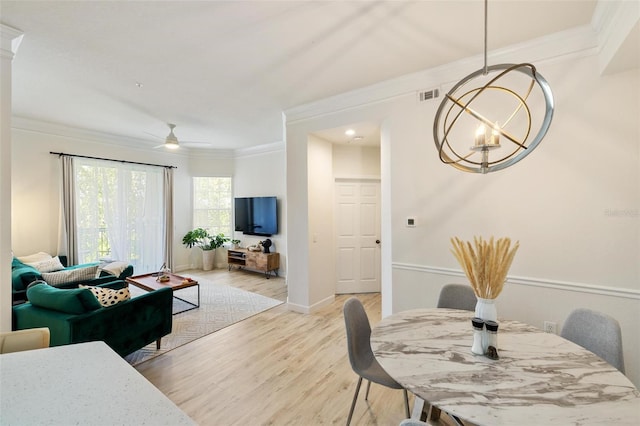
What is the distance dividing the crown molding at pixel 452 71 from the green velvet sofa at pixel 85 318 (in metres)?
3.02

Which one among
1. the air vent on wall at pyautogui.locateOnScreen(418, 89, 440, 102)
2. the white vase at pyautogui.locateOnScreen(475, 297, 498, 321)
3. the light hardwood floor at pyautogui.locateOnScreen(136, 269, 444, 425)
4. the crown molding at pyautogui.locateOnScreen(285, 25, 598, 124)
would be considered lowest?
the light hardwood floor at pyautogui.locateOnScreen(136, 269, 444, 425)

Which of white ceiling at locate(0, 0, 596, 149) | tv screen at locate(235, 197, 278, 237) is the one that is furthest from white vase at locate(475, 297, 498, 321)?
tv screen at locate(235, 197, 278, 237)

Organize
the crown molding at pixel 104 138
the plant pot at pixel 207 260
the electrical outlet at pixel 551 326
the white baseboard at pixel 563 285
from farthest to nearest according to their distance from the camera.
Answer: the plant pot at pixel 207 260
the crown molding at pixel 104 138
the electrical outlet at pixel 551 326
the white baseboard at pixel 563 285

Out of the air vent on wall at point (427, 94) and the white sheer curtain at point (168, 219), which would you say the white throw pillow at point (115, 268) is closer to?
the white sheer curtain at point (168, 219)

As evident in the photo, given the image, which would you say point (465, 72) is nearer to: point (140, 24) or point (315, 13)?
point (315, 13)

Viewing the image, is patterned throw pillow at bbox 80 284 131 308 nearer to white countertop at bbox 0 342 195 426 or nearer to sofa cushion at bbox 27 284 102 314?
sofa cushion at bbox 27 284 102 314

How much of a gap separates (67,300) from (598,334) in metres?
3.77

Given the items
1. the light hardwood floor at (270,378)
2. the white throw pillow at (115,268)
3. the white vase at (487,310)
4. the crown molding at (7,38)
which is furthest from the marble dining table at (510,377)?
the white throw pillow at (115,268)

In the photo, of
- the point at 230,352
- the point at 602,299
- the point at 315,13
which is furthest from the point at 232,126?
the point at 602,299

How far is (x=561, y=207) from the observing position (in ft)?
7.48

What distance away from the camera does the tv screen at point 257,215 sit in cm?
609

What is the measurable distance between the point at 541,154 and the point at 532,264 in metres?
0.98

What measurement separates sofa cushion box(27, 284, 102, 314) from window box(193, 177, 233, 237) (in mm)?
4642

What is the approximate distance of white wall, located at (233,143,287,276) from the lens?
6.07 m
